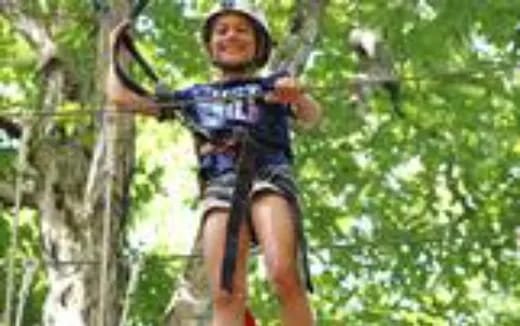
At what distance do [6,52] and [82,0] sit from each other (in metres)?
0.89

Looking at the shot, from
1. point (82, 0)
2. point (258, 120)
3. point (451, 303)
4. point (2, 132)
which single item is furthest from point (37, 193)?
point (258, 120)

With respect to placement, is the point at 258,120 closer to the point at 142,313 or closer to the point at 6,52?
the point at 6,52

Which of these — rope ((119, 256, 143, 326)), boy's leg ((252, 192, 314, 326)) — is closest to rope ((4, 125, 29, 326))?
rope ((119, 256, 143, 326))

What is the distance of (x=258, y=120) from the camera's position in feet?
13.2

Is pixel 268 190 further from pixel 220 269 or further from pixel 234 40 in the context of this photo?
pixel 234 40

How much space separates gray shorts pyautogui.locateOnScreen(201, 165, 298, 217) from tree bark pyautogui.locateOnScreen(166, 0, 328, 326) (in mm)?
3080

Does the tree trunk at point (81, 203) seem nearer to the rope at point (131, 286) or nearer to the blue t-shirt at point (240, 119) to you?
the rope at point (131, 286)

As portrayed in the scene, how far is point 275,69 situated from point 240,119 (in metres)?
3.55

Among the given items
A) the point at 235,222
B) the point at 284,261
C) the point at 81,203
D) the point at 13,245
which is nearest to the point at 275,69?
the point at 81,203

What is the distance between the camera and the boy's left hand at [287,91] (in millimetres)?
3906

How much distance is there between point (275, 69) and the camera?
7562 millimetres

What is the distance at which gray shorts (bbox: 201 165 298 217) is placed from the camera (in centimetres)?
388

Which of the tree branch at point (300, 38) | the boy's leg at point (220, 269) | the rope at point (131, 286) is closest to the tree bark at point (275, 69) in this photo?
the tree branch at point (300, 38)

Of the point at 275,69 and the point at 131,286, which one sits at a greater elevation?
the point at 275,69
